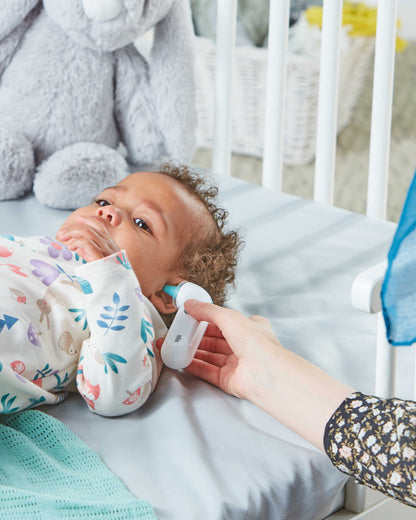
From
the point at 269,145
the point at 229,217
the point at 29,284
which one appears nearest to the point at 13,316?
the point at 29,284

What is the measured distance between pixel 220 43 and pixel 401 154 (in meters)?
1.31

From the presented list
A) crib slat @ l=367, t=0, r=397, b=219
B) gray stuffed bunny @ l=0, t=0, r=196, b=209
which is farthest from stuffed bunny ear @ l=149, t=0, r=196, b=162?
crib slat @ l=367, t=0, r=397, b=219

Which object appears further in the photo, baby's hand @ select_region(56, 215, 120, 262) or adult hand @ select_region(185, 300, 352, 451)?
baby's hand @ select_region(56, 215, 120, 262)

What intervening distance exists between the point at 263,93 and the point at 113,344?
1775 millimetres

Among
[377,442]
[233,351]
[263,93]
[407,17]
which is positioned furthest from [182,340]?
[407,17]

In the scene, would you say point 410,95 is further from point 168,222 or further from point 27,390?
point 27,390

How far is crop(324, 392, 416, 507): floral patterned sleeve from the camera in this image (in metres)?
0.49

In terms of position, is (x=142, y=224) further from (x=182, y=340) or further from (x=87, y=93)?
(x=87, y=93)

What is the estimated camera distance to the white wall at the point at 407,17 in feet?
8.80

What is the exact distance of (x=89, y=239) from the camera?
81 centimetres

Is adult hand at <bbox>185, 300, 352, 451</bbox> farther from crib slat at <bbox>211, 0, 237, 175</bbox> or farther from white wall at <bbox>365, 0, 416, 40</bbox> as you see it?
white wall at <bbox>365, 0, 416, 40</bbox>

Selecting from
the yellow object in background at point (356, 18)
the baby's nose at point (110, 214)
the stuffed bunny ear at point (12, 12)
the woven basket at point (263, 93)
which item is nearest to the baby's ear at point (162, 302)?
the baby's nose at point (110, 214)

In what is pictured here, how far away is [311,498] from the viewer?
0.63 metres

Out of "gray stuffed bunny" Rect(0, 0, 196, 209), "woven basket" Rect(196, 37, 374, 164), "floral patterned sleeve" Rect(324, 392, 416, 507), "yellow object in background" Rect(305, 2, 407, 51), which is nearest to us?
"floral patterned sleeve" Rect(324, 392, 416, 507)
